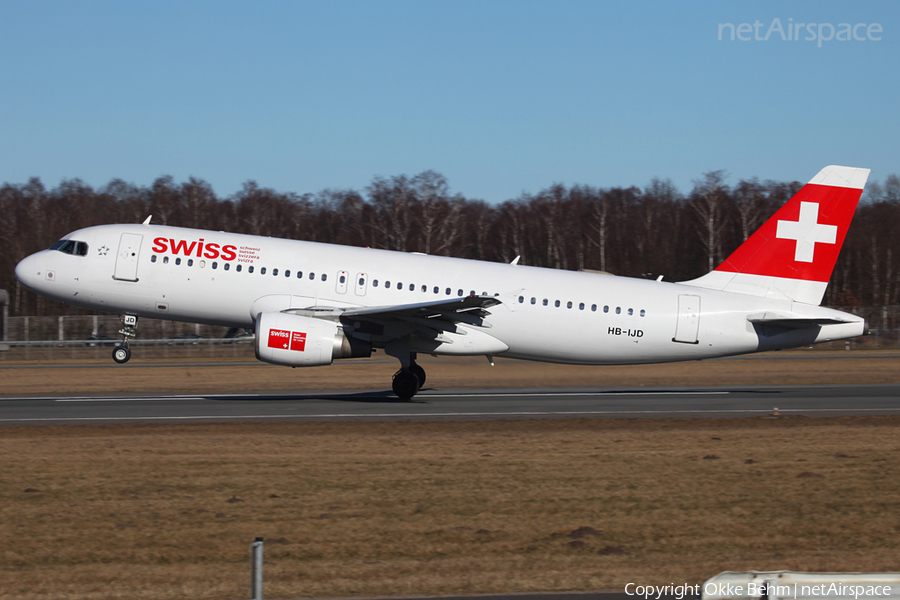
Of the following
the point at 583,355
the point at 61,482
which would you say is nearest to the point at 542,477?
the point at 61,482

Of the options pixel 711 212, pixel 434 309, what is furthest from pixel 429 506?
pixel 711 212

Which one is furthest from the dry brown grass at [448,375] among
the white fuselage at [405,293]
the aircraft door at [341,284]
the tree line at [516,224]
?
the tree line at [516,224]

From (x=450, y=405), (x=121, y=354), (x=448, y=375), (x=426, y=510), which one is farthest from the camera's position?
(x=448, y=375)

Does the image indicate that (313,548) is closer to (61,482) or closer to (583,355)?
(61,482)

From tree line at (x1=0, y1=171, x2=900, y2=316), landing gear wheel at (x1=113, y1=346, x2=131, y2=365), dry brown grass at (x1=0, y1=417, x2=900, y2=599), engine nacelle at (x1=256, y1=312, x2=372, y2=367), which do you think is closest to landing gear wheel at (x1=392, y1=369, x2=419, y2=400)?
engine nacelle at (x1=256, y1=312, x2=372, y2=367)

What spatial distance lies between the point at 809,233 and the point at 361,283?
12.5 metres

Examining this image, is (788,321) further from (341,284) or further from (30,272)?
(30,272)

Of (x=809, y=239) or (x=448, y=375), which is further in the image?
(x=448, y=375)

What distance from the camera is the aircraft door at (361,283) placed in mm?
21391

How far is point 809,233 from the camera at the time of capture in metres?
22.7

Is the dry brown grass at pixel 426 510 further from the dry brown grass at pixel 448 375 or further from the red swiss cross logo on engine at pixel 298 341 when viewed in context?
the dry brown grass at pixel 448 375

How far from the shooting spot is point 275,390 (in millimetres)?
25953

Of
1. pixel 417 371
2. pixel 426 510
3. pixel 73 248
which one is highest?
pixel 73 248

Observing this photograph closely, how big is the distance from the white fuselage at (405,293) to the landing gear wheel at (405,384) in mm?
1856
